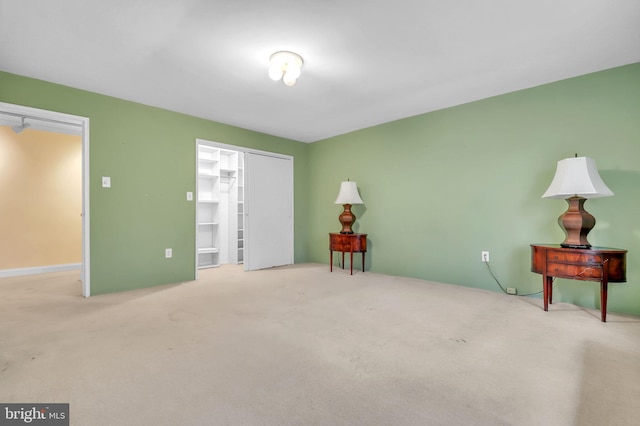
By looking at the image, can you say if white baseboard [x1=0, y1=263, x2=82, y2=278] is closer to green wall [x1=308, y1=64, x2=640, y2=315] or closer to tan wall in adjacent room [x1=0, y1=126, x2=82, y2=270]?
tan wall in adjacent room [x1=0, y1=126, x2=82, y2=270]

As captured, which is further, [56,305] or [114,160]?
[114,160]

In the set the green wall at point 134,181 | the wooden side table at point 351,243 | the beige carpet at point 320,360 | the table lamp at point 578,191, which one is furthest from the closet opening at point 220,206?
the table lamp at point 578,191

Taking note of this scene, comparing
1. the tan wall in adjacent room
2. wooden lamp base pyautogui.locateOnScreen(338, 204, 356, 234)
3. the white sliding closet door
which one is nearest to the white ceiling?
the white sliding closet door

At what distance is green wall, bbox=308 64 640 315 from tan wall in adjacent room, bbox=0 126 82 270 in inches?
183

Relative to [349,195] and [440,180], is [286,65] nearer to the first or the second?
[349,195]

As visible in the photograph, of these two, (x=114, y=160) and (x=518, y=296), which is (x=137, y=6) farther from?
(x=518, y=296)

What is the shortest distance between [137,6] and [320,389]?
8.36ft

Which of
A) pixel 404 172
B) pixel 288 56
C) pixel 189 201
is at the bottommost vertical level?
pixel 189 201

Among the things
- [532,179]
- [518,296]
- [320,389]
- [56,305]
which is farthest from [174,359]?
[532,179]

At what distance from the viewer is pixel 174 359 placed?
5.63 feet

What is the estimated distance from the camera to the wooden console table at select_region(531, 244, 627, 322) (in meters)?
2.30

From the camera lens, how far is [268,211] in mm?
4898

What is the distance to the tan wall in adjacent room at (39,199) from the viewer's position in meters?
4.25

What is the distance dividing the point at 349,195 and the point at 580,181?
2.61 meters
